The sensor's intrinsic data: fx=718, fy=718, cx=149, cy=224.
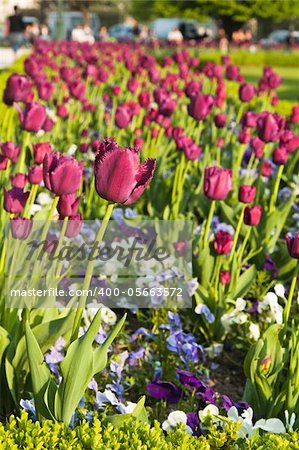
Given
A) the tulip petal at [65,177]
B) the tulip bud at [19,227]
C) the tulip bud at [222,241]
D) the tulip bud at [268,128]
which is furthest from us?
the tulip bud at [268,128]

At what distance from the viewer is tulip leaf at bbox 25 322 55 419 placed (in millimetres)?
2057

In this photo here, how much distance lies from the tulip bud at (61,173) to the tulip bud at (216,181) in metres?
0.83

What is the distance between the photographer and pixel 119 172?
5.89 feet

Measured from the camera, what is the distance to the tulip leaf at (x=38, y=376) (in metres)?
2.06

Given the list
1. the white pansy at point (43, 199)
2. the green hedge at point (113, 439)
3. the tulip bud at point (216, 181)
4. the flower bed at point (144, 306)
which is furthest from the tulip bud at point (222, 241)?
the white pansy at point (43, 199)

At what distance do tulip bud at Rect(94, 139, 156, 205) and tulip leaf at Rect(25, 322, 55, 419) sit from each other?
0.53 m

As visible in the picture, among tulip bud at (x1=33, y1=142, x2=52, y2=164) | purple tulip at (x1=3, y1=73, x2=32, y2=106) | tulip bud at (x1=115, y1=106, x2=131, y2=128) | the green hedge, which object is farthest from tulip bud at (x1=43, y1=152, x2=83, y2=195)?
tulip bud at (x1=115, y1=106, x2=131, y2=128)

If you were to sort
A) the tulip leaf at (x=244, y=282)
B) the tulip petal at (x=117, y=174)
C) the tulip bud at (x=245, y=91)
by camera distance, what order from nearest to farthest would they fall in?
1. the tulip petal at (x=117, y=174)
2. the tulip leaf at (x=244, y=282)
3. the tulip bud at (x=245, y=91)

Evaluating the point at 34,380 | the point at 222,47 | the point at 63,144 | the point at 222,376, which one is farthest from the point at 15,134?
the point at 222,47

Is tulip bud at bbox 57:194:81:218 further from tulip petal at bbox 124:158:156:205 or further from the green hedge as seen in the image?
the green hedge

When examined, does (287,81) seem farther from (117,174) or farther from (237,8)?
(237,8)

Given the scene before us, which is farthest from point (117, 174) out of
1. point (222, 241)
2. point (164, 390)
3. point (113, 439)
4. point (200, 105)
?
point (200, 105)

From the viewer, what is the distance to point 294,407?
2.34m

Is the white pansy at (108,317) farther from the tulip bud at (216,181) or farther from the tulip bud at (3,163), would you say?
the tulip bud at (3,163)
